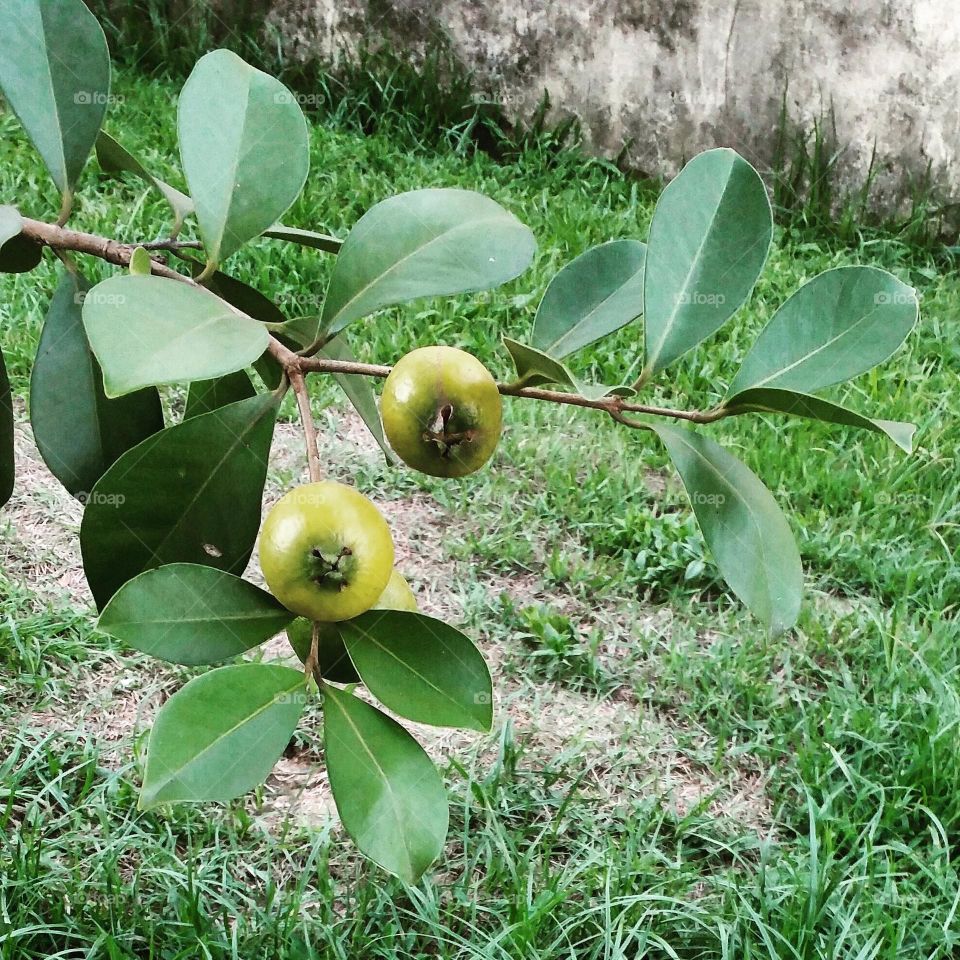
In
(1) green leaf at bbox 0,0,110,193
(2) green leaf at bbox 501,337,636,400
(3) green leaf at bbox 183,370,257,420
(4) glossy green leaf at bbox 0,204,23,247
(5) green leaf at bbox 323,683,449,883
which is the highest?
(1) green leaf at bbox 0,0,110,193

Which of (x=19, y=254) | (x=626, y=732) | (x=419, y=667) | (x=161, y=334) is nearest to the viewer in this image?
(x=161, y=334)

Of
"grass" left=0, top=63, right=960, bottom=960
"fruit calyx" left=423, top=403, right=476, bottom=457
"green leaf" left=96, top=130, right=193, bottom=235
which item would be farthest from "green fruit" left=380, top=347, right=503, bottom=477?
"grass" left=0, top=63, right=960, bottom=960

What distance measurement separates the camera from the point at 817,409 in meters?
0.54

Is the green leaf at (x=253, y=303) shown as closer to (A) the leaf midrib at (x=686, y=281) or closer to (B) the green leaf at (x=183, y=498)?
(B) the green leaf at (x=183, y=498)

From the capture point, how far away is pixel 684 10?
3355mm

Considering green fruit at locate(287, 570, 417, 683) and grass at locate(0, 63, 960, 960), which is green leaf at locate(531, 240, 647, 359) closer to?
green fruit at locate(287, 570, 417, 683)

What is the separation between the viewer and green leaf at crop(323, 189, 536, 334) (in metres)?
0.62

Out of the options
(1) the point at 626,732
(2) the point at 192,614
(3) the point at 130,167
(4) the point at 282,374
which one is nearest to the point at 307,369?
(4) the point at 282,374

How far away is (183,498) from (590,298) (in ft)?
0.97

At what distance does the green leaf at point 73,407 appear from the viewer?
0.71 m

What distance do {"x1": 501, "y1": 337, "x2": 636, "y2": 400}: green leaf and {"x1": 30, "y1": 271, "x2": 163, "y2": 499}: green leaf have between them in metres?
0.26

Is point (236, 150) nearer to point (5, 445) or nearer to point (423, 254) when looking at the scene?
point (423, 254)

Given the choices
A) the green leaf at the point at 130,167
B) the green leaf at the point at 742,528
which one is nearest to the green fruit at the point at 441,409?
the green leaf at the point at 742,528

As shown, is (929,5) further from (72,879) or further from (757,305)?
(72,879)
